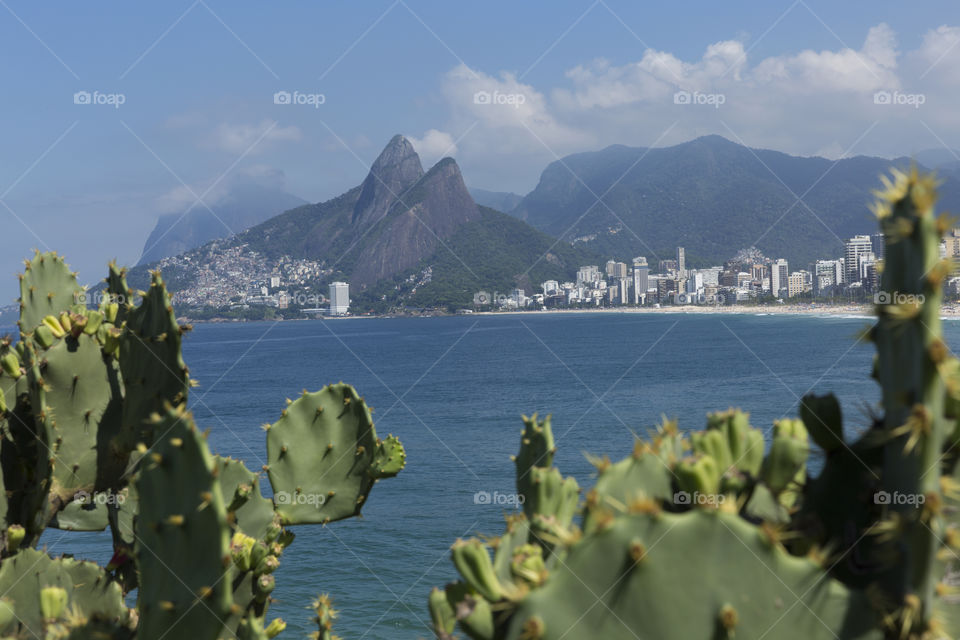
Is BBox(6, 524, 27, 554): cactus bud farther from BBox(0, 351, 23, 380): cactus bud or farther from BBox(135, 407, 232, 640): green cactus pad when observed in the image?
BBox(135, 407, 232, 640): green cactus pad

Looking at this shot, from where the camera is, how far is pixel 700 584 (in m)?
1.41

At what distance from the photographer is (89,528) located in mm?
4367

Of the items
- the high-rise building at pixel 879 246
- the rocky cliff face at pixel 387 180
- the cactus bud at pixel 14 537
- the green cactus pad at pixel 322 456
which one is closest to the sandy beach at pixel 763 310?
the high-rise building at pixel 879 246

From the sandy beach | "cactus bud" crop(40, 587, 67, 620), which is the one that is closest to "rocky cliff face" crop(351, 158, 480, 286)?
the sandy beach

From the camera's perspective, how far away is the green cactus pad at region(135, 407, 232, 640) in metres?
2.06

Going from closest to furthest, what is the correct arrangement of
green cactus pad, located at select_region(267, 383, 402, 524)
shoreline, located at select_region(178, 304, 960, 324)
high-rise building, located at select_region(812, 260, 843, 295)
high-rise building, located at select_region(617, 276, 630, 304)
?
green cactus pad, located at select_region(267, 383, 402, 524) < shoreline, located at select_region(178, 304, 960, 324) < high-rise building, located at select_region(812, 260, 843, 295) < high-rise building, located at select_region(617, 276, 630, 304)

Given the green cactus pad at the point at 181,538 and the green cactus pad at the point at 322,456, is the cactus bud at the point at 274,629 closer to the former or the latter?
the green cactus pad at the point at 322,456

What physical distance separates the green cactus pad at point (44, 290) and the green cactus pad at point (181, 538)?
7.87 feet

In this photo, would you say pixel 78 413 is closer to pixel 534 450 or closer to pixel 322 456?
pixel 322 456

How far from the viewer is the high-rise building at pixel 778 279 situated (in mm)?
118625

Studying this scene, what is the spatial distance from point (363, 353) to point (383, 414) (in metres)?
34.1

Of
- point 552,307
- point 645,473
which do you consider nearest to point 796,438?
point 645,473

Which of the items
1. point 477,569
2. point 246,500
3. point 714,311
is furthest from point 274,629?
point 714,311

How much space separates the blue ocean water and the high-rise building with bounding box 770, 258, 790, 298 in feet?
118
